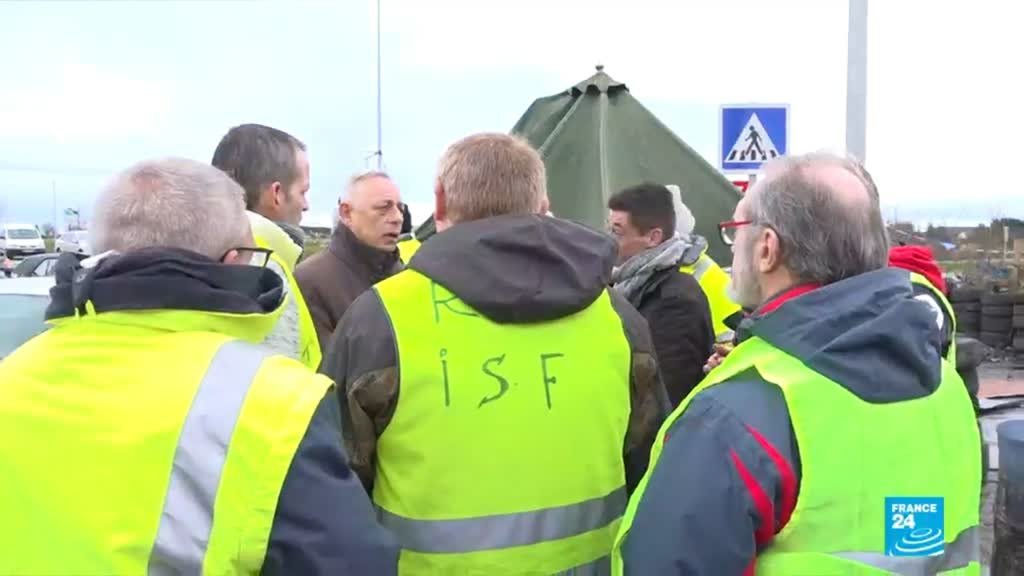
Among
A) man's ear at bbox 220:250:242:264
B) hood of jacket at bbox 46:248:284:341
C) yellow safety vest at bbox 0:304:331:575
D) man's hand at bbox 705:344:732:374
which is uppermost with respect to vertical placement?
man's ear at bbox 220:250:242:264

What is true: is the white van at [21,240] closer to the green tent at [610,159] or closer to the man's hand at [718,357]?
the green tent at [610,159]

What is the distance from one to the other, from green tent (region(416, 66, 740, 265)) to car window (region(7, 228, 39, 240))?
44090mm

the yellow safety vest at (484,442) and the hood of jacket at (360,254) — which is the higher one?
the hood of jacket at (360,254)

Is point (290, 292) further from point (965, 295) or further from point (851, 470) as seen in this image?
point (965, 295)

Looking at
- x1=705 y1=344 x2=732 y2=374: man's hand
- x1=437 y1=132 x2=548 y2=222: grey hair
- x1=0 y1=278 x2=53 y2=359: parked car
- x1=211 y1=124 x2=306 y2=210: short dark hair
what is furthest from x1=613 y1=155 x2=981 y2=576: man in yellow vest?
x1=0 y1=278 x2=53 y2=359: parked car

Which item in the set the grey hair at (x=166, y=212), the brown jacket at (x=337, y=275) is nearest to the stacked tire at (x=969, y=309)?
the brown jacket at (x=337, y=275)

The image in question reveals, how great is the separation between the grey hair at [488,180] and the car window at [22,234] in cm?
4849

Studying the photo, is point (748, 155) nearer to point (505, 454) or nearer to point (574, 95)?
point (574, 95)

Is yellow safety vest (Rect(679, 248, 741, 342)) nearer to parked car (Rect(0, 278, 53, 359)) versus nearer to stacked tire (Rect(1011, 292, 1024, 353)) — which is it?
parked car (Rect(0, 278, 53, 359))

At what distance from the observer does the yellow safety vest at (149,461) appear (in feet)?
4.91

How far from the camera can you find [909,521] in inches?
66.9

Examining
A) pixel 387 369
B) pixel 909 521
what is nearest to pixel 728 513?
pixel 909 521

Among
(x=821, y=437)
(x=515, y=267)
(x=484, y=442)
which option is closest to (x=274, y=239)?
(x=515, y=267)

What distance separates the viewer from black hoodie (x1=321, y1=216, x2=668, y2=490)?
84.2 inches
